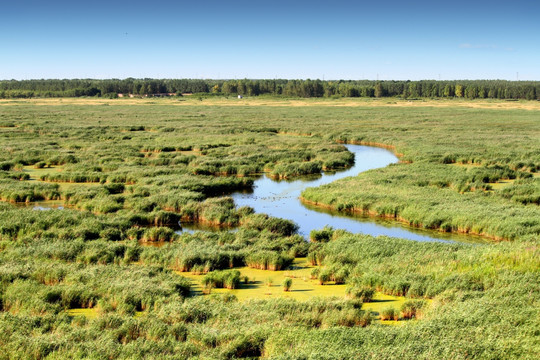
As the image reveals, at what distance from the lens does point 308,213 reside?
22016 mm

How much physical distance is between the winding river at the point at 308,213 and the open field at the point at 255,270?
60 centimetres

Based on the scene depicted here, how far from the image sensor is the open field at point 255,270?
27.7ft

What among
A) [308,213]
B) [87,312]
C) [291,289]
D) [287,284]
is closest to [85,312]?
[87,312]

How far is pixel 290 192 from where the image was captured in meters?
26.4

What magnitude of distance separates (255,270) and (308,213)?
819cm

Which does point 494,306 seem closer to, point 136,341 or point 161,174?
point 136,341

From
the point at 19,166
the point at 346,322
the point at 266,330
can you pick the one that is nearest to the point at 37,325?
the point at 266,330

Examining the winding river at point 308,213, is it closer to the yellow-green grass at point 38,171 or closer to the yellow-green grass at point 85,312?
the yellow-green grass at point 85,312

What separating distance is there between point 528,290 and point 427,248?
4.71m

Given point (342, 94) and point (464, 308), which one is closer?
point (464, 308)

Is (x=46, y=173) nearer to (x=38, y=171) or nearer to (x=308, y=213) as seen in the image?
(x=38, y=171)

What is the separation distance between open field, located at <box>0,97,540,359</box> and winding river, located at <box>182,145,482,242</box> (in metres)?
0.60

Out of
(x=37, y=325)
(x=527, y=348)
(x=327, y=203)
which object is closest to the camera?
(x=527, y=348)

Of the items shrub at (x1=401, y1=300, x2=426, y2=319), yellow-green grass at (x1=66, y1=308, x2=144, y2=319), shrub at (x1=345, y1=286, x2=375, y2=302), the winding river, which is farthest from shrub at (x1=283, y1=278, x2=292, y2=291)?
the winding river
